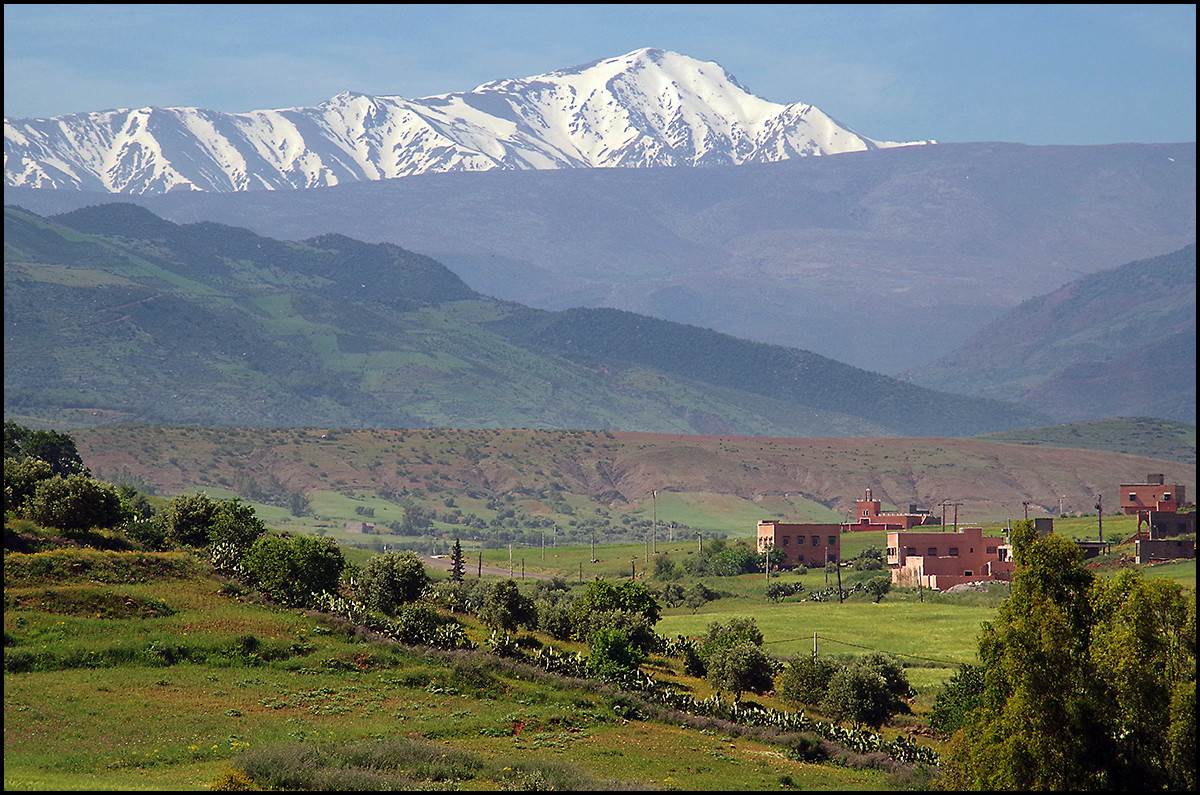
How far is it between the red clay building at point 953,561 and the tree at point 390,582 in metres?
72.2

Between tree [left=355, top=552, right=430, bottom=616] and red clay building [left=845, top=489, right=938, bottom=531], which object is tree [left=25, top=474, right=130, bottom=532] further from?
red clay building [left=845, top=489, right=938, bottom=531]

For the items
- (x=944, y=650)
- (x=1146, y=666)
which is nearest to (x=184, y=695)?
(x=1146, y=666)

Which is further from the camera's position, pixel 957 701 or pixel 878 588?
pixel 878 588

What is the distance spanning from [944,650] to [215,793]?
61.7 m

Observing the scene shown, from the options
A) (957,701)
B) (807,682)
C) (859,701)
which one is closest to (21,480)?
(807,682)

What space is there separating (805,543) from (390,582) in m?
96.4

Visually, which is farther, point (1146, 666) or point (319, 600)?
point (319, 600)

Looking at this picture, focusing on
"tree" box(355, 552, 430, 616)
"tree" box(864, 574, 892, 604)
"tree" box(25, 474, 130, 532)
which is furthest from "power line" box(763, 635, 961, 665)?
"tree" box(25, 474, 130, 532)

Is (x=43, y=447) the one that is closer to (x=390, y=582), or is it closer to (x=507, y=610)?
(x=390, y=582)

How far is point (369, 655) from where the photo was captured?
6172cm

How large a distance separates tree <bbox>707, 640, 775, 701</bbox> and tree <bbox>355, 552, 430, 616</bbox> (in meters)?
16.5

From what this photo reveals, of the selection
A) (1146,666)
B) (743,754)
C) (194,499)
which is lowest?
(743,754)

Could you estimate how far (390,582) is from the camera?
73.9m

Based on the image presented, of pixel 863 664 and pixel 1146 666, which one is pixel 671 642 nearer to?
pixel 863 664
